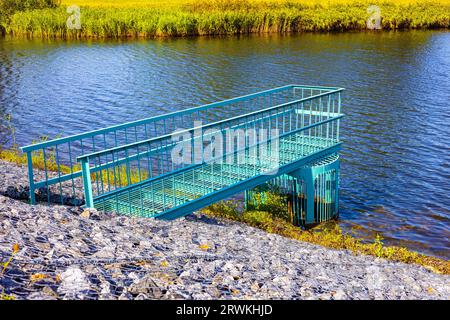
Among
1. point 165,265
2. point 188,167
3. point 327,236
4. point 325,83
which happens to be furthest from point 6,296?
point 325,83

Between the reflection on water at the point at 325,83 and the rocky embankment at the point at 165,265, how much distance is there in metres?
4.74

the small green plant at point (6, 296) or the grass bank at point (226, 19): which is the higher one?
the grass bank at point (226, 19)

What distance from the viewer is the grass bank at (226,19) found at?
45750 millimetres

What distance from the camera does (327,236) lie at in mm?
12438

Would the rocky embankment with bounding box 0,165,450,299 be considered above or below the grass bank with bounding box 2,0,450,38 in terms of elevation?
below

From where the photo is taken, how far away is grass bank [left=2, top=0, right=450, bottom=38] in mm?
45750

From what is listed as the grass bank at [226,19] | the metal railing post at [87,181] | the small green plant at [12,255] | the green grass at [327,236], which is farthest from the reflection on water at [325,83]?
the small green plant at [12,255]

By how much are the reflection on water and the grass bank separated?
106 inches

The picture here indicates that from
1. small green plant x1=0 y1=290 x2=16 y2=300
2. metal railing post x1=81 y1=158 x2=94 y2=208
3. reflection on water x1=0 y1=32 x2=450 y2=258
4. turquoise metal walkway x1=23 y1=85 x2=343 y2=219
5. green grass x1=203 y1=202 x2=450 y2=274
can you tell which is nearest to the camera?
small green plant x1=0 y1=290 x2=16 y2=300

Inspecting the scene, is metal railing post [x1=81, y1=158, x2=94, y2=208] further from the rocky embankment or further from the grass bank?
the grass bank

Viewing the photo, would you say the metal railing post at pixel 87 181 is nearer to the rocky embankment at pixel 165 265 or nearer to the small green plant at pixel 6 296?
the rocky embankment at pixel 165 265

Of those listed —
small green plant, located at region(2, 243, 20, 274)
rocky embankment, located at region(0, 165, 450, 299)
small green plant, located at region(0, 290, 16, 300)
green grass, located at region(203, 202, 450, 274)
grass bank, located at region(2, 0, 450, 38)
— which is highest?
grass bank, located at region(2, 0, 450, 38)

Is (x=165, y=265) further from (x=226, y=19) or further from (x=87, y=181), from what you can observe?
(x=226, y=19)

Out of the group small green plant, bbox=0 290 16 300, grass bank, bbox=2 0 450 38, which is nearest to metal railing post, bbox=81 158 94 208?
small green plant, bbox=0 290 16 300
